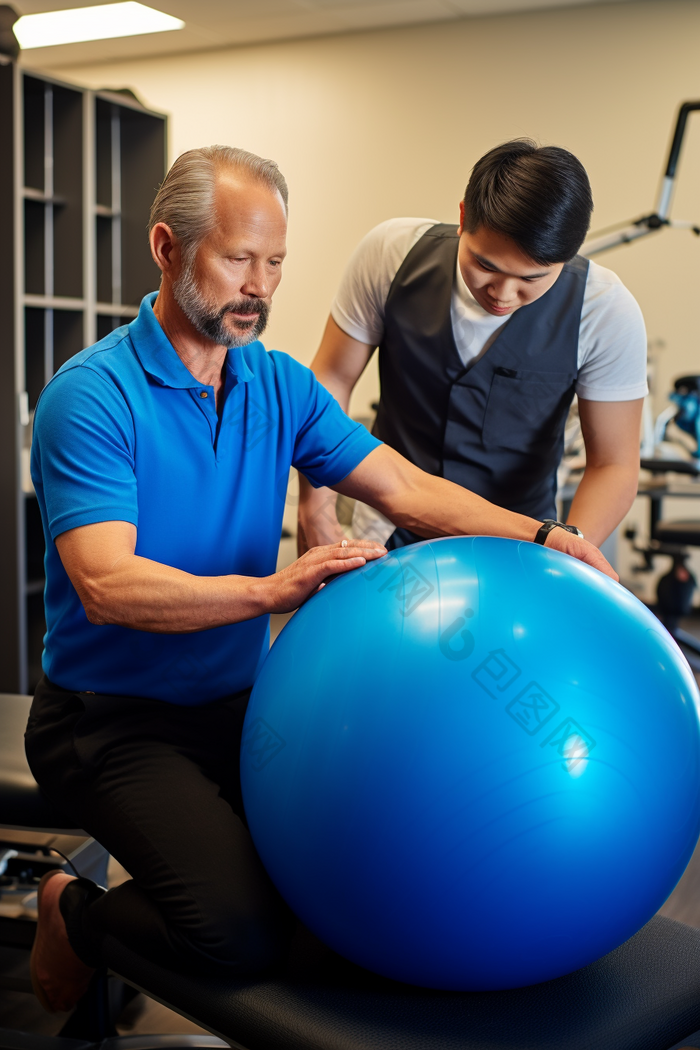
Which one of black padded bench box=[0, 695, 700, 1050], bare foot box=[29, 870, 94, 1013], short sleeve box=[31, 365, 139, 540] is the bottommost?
bare foot box=[29, 870, 94, 1013]

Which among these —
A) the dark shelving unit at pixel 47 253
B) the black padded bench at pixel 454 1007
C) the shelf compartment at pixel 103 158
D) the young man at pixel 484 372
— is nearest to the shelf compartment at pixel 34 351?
the dark shelving unit at pixel 47 253

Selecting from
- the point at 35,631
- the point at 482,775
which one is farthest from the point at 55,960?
the point at 35,631

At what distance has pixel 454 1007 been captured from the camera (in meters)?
0.93

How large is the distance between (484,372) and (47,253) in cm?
207

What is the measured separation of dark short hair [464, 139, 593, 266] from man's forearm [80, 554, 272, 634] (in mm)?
577

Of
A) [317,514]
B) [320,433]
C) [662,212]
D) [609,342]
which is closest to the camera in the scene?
→ [320,433]

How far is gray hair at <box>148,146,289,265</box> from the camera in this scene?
1.17 metres

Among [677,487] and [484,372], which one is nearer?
[484,372]

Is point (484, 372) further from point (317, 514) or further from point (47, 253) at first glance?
point (47, 253)

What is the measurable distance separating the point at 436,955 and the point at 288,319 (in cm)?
442

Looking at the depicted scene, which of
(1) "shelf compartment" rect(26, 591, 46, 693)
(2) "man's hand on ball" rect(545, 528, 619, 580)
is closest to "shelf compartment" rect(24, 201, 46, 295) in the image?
(1) "shelf compartment" rect(26, 591, 46, 693)

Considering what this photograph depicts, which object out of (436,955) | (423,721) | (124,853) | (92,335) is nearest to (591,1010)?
(436,955)

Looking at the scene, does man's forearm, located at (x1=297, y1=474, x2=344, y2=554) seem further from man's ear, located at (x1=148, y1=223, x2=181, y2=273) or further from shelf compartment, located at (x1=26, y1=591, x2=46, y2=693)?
shelf compartment, located at (x1=26, y1=591, x2=46, y2=693)

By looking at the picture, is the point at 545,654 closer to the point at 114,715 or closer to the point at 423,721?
the point at 423,721
